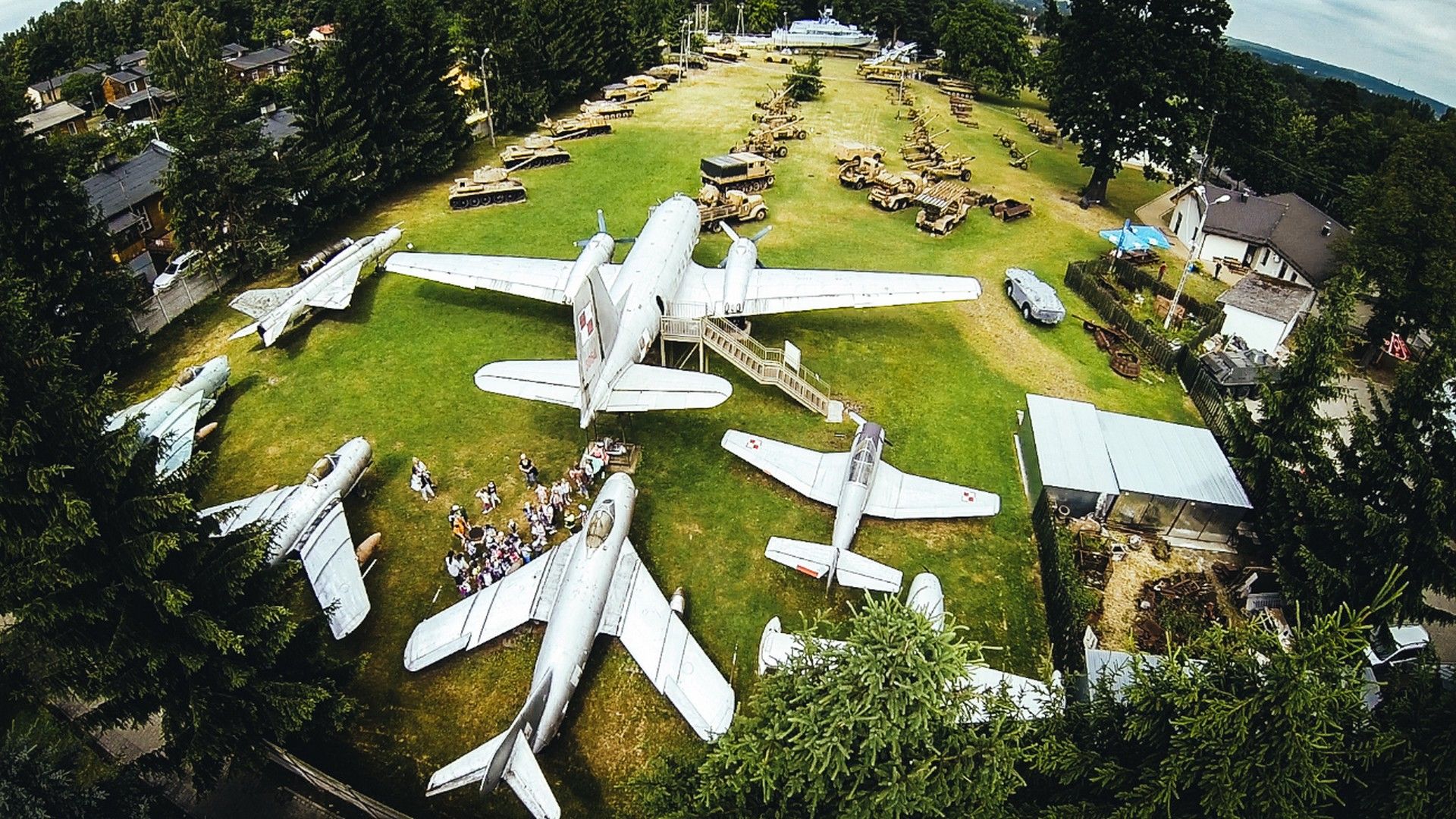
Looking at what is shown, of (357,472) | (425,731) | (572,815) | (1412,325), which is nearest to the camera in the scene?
(572,815)

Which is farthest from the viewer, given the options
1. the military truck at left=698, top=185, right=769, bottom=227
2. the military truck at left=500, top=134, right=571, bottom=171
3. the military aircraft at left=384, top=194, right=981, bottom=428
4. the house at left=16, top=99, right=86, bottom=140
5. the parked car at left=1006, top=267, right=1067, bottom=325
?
the house at left=16, top=99, right=86, bottom=140

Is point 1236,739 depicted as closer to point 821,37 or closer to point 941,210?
point 941,210

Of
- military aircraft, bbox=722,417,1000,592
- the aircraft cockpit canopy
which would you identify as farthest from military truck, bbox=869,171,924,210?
the aircraft cockpit canopy

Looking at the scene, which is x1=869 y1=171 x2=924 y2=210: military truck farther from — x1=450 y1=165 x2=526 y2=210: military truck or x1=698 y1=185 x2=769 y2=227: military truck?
x1=450 y1=165 x2=526 y2=210: military truck

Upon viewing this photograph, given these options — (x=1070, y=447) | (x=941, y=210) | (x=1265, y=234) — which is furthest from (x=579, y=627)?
(x=1265, y=234)

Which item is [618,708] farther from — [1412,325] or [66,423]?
[1412,325]

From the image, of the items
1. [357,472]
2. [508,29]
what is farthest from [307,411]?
[508,29]

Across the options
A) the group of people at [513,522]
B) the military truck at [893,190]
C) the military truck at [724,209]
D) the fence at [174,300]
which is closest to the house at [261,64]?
the fence at [174,300]
